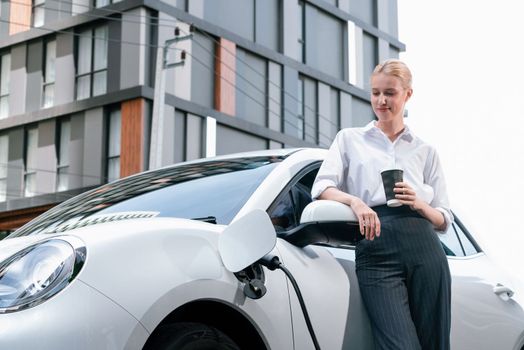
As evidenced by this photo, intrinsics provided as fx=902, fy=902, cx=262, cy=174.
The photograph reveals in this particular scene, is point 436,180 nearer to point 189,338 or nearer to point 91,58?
point 189,338

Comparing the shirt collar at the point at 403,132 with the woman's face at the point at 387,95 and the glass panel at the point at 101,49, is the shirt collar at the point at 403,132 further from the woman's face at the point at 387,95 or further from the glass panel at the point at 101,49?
the glass panel at the point at 101,49

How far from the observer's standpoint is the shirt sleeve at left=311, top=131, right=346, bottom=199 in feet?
10.8

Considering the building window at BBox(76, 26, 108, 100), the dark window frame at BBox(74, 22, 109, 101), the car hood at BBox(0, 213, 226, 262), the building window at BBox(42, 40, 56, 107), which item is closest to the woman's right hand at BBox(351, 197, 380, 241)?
the car hood at BBox(0, 213, 226, 262)

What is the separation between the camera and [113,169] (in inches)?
1117

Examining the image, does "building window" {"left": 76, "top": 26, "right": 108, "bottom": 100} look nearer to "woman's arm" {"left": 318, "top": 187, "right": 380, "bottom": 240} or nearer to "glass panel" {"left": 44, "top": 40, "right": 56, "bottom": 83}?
"glass panel" {"left": 44, "top": 40, "right": 56, "bottom": 83}

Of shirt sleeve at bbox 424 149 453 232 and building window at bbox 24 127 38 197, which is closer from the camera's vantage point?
shirt sleeve at bbox 424 149 453 232

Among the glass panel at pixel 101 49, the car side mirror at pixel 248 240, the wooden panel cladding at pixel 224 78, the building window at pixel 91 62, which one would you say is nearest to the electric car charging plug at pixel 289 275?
the car side mirror at pixel 248 240

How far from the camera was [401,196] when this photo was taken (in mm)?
3170

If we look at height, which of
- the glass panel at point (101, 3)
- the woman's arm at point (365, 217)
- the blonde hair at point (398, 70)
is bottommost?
the woman's arm at point (365, 217)

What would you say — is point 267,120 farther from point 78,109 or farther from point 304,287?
point 304,287

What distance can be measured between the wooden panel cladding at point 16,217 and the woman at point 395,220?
27.1 meters

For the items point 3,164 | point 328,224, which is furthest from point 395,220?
point 3,164

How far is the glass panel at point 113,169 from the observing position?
28.2 m

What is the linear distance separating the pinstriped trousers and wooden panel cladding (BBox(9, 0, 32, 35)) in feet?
98.1
